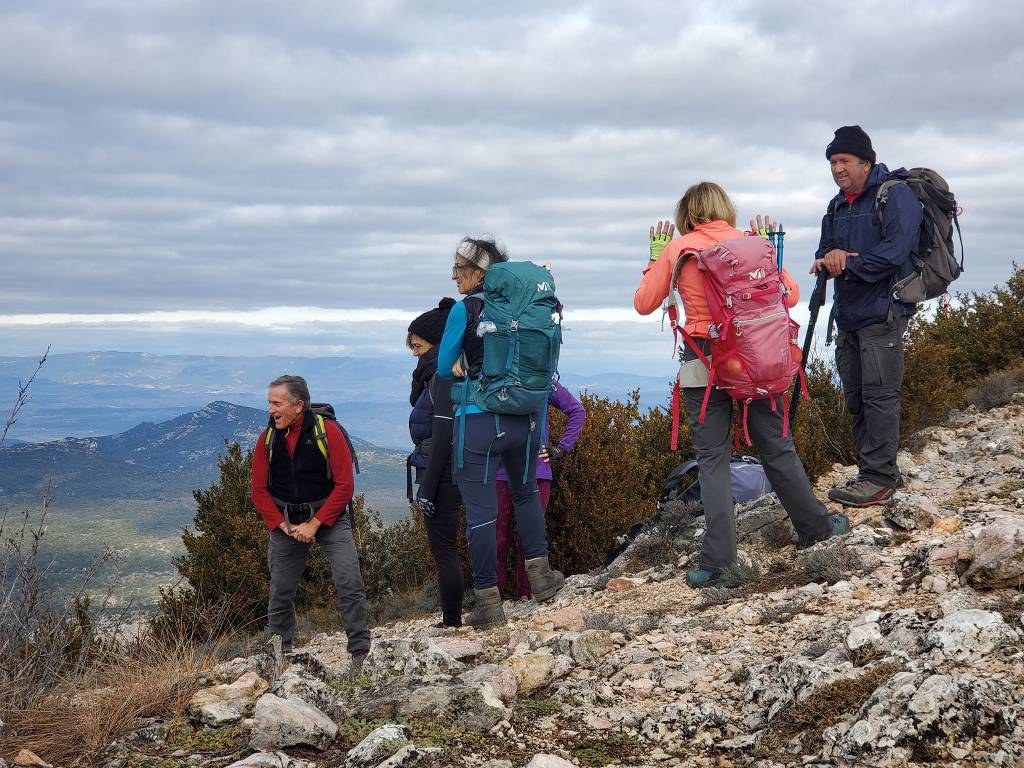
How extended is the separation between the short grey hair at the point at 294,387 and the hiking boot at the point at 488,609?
65.8 inches

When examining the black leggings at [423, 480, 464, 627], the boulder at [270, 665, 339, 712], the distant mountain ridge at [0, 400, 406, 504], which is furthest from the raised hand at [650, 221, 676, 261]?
the distant mountain ridge at [0, 400, 406, 504]

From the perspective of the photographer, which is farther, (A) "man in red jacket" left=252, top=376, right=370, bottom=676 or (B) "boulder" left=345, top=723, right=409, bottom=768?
(A) "man in red jacket" left=252, top=376, right=370, bottom=676

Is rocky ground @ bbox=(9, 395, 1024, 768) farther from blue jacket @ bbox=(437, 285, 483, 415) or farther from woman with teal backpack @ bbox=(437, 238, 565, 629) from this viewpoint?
blue jacket @ bbox=(437, 285, 483, 415)

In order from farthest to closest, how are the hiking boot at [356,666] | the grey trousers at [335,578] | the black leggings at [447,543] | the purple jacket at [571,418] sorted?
the purple jacket at [571,418]
the black leggings at [447,543]
the grey trousers at [335,578]
the hiking boot at [356,666]

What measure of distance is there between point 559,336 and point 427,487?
130 centimetres

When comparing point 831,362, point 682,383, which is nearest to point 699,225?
point 682,383

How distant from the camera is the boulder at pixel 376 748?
10.8 feet

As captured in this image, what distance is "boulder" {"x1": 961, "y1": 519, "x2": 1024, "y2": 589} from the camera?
3.98 meters

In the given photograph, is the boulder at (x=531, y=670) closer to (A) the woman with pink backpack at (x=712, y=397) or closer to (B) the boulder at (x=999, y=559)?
(A) the woman with pink backpack at (x=712, y=397)

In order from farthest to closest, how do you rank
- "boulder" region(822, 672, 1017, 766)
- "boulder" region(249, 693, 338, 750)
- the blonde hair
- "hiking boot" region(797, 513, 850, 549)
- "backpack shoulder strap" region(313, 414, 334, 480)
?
1. "backpack shoulder strap" region(313, 414, 334, 480)
2. "hiking boot" region(797, 513, 850, 549)
3. the blonde hair
4. "boulder" region(249, 693, 338, 750)
5. "boulder" region(822, 672, 1017, 766)

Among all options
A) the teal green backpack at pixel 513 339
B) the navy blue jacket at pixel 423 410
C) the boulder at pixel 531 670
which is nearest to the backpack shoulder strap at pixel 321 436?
the navy blue jacket at pixel 423 410

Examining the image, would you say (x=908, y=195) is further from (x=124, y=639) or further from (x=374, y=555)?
(x=374, y=555)

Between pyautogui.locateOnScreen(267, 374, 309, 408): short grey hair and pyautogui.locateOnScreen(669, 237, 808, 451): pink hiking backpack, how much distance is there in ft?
7.74

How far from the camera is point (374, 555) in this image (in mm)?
12016
